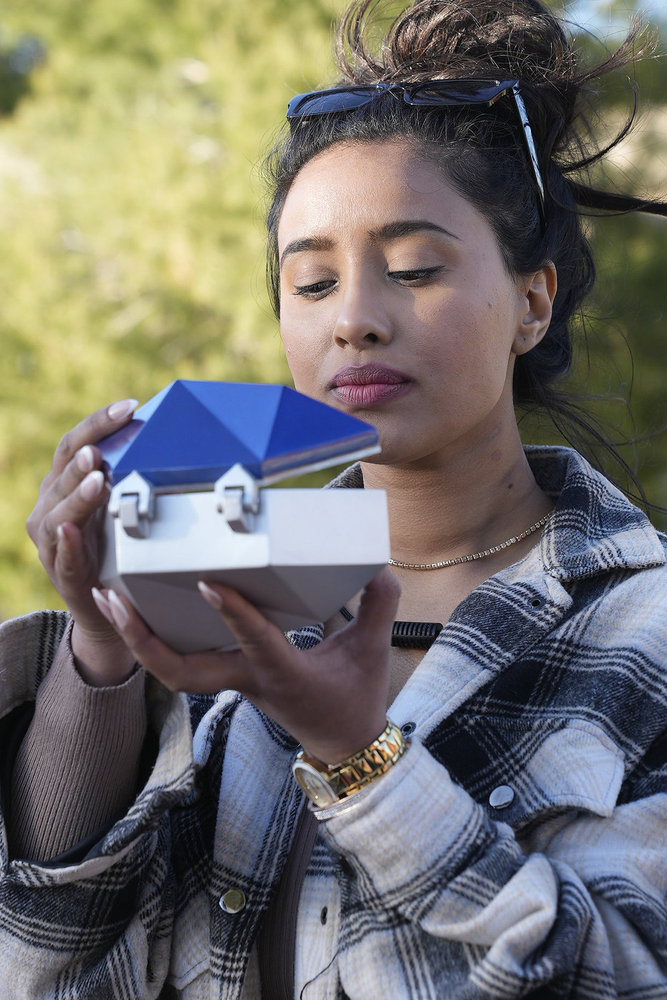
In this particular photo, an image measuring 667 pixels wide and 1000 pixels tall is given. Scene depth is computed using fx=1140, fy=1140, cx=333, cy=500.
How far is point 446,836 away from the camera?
4.97ft

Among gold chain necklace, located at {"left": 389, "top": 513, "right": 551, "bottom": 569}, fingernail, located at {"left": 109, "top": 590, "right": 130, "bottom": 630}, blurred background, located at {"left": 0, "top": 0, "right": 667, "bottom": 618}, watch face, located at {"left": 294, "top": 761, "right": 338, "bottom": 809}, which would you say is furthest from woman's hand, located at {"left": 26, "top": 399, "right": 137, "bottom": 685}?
blurred background, located at {"left": 0, "top": 0, "right": 667, "bottom": 618}

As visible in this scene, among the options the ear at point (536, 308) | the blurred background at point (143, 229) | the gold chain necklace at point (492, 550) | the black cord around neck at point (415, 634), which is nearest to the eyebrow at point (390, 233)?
the ear at point (536, 308)

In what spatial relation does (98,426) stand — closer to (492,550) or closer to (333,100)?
(492,550)

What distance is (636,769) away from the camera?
1759 millimetres

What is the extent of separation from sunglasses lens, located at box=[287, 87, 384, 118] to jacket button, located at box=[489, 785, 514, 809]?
A: 128cm

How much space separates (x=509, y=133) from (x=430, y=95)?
7.4 inches

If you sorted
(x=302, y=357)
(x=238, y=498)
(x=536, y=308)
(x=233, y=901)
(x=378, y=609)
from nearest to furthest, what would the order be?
1. (x=238, y=498)
2. (x=378, y=609)
3. (x=233, y=901)
4. (x=302, y=357)
5. (x=536, y=308)

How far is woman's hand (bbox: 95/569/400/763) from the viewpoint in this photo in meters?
1.34

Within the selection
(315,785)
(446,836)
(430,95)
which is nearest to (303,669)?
(315,785)

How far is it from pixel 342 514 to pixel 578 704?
693 mm

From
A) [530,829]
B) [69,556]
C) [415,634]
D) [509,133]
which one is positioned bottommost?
[530,829]

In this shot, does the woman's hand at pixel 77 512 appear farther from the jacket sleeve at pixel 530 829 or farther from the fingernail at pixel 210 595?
the jacket sleeve at pixel 530 829

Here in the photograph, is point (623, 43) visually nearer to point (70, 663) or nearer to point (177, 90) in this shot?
point (70, 663)

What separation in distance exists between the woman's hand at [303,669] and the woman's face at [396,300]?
1.72 feet
